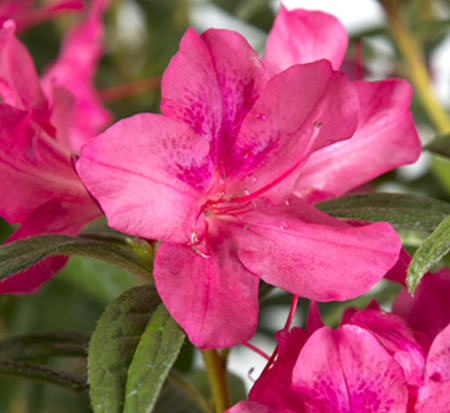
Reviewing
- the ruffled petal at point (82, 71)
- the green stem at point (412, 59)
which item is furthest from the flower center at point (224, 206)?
the green stem at point (412, 59)

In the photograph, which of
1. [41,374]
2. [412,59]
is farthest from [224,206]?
[412,59]

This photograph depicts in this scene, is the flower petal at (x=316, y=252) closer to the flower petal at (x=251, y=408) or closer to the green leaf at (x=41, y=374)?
the flower petal at (x=251, y=408)

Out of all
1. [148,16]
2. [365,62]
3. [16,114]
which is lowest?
[148,16]

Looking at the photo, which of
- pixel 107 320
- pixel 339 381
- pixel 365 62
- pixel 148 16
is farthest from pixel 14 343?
pixel 148 16

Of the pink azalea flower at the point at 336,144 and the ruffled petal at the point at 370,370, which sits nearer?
the ruffled petal at the point at 370,370

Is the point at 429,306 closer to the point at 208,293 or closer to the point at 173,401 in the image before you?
the point at 208,293

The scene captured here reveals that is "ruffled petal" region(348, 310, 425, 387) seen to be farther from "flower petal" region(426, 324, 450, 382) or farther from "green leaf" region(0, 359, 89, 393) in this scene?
"green leaf" region(0, 359, 89, 393)

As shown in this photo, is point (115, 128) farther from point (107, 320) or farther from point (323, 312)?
point (323, 312)
